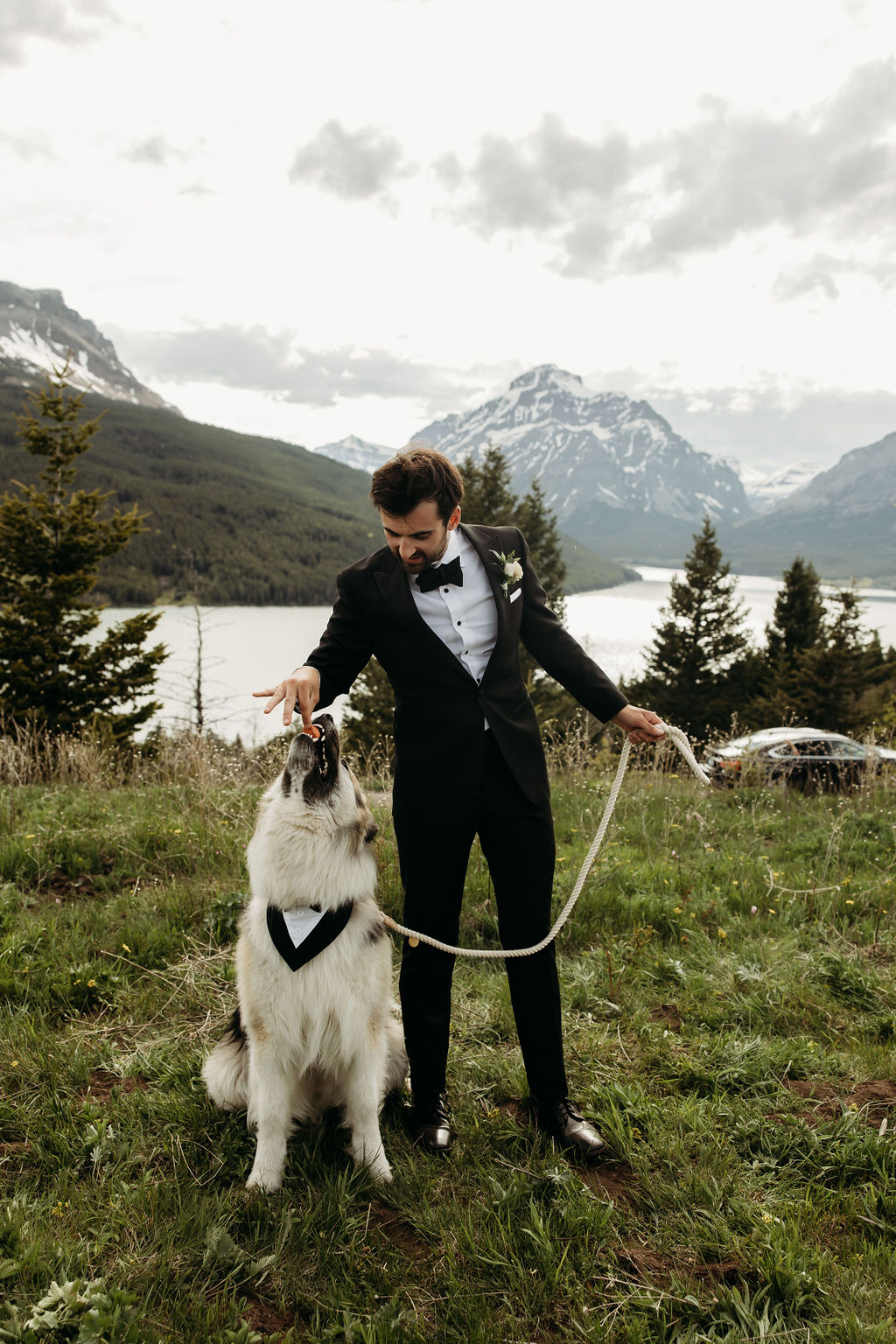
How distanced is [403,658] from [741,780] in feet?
19.4

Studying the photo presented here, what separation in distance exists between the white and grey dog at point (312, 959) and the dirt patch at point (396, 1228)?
11 centimetres

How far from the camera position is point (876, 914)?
455cm

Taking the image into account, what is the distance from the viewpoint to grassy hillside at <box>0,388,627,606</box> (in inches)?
3492

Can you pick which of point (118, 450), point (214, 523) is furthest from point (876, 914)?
point (118, 450)

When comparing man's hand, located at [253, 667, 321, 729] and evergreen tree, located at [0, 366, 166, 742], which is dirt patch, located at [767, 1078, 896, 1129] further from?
evergreen tree, located at [0, 366, 166, 742]

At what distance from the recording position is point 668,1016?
353 centimetres

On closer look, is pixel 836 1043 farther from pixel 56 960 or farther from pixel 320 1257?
pixel 56 960

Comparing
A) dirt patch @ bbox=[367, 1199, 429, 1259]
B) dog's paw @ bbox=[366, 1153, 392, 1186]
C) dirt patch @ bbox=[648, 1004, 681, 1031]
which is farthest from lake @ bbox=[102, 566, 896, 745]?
dirt patch @ bbox=[367, 1199, 429, 1259]

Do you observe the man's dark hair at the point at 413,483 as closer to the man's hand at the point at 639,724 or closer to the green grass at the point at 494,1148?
the man's hand at the point at 639,724

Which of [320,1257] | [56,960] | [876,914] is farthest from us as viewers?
[876,914]

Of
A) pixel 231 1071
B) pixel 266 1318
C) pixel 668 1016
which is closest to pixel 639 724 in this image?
pixel 668 1016

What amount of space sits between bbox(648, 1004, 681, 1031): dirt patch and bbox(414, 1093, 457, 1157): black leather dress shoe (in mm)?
1250

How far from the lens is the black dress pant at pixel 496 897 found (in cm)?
259

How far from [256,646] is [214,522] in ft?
294
